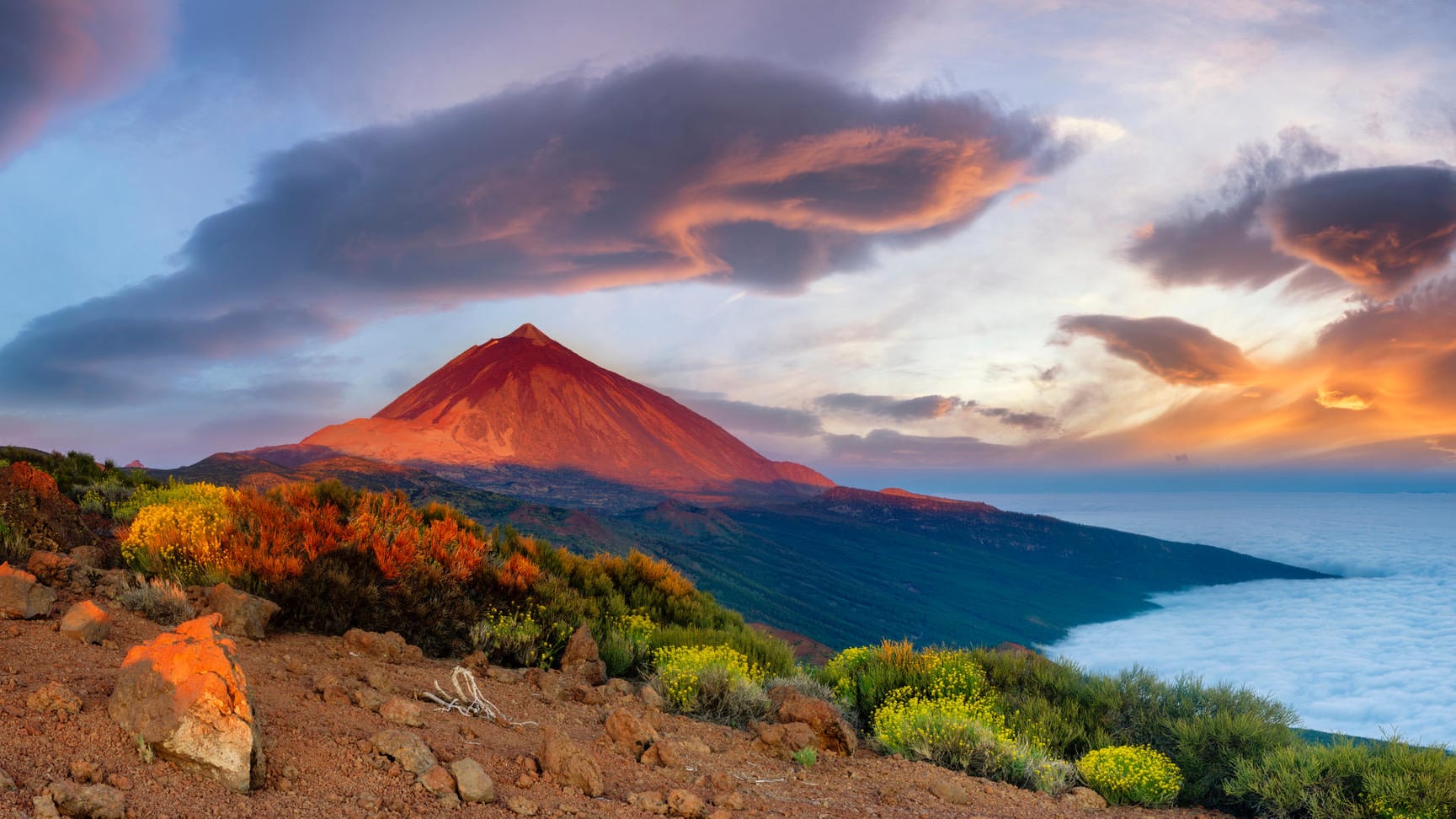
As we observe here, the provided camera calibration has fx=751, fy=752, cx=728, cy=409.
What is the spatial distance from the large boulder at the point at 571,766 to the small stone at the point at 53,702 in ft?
7.16

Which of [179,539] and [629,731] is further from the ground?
[179,539]

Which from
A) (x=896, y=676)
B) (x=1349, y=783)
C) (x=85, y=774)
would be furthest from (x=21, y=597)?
(x=1349, y=783)

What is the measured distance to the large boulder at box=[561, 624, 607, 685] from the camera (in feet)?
23.5

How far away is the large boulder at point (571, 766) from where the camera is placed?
161 inches

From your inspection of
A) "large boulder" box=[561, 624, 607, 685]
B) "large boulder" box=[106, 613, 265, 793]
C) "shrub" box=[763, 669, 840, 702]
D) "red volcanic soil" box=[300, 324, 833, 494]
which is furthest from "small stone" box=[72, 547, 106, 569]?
"red volcanic soil" box=[300, 324, 833, 494]

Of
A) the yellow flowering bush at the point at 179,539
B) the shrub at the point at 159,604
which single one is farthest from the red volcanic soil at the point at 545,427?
the shrub at the point at 159,604

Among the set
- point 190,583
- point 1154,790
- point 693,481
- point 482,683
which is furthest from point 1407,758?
point 693,481

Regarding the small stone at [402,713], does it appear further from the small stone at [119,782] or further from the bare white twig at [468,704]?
the small stone at [119,782]

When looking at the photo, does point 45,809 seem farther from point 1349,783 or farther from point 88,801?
point 1349,783

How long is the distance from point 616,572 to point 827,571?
240 ft

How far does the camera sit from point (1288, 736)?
290 inches

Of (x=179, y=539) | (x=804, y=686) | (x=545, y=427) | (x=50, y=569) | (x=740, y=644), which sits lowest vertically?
(x=804, y=686)

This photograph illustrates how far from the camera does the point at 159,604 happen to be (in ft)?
19.7

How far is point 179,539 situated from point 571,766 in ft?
19.3
